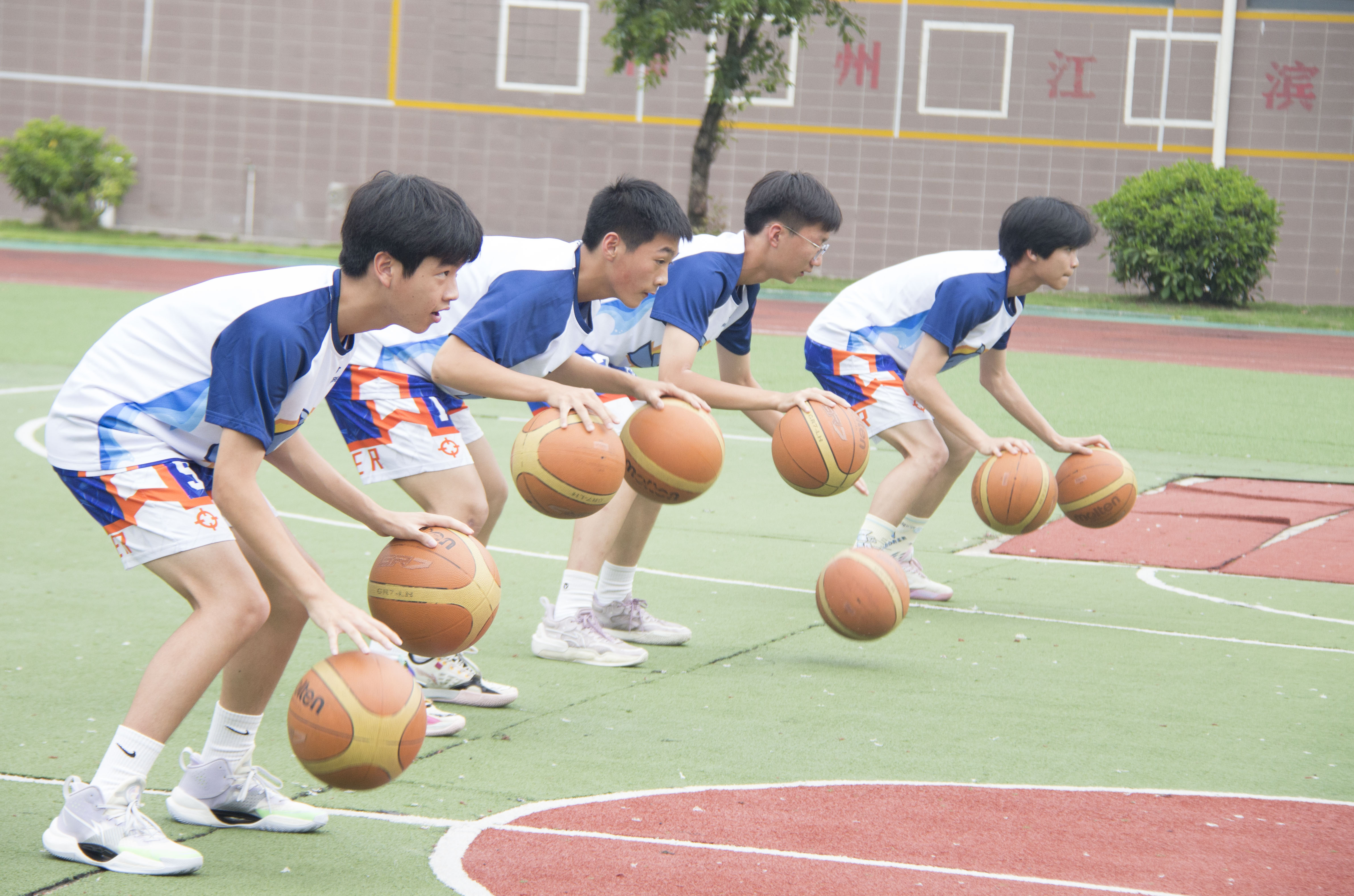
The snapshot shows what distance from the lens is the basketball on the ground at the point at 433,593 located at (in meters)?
3.75

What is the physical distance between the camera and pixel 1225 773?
175 inches

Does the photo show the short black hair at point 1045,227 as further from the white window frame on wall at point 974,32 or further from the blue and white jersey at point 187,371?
the white window frame on wall at point 974,32

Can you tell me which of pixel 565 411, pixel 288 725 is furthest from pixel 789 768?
pixel 288 725

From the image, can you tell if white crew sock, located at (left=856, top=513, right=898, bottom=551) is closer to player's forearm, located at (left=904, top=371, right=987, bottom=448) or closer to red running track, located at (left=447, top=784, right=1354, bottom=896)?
player's forearm, located at (left=904, top=371, right=987, bottom=448)

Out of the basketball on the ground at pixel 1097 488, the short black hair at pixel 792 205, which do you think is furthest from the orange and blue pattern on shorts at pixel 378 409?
the basketball on the ground at pixel 1097 488

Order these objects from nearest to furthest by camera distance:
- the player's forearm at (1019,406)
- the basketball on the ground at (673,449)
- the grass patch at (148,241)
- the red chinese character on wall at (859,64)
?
the basketball on the ground at (673,449), the player's forearm at (1019,406), the red chinese character on wall at (859,64), the grass patch at (148,241)

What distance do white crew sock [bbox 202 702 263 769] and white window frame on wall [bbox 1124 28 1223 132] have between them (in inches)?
947

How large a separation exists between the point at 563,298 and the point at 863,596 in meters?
1.58

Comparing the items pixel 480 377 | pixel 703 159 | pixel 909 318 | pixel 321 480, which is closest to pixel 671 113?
pixel 703 159

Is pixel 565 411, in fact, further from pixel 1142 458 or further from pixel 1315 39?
pixel 1315 39

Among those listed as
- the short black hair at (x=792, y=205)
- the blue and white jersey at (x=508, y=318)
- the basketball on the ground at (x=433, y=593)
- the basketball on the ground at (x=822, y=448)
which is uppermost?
the short black hair at (x=792, y=205)

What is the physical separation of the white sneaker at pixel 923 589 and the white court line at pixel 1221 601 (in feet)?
3.79

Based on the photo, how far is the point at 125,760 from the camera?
3.35 m

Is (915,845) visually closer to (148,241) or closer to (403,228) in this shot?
(403,228)
